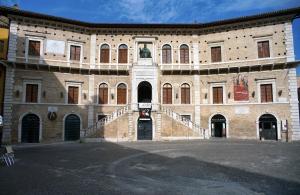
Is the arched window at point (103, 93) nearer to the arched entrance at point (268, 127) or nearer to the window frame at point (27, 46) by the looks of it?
the window frame at point (27, 46)

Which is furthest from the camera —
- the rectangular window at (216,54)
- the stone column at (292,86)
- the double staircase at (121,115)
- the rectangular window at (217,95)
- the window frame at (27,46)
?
the rectangular window at (216,54)

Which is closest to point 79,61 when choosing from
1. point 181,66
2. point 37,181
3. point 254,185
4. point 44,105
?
point 44,105

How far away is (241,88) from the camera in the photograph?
75.4 feet

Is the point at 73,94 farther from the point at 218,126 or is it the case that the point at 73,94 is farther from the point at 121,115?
the point at 218,126

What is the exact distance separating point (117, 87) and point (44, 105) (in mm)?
7491

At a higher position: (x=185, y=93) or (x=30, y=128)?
(x=185, y=93)

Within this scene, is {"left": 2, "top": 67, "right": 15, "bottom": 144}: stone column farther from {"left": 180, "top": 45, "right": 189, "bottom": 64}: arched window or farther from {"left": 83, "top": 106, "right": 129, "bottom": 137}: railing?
{"left": 180, "top": 45, "right": 189, "bottom": 64}: arched window

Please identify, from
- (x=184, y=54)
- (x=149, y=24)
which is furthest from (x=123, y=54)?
(x=184, y=54)

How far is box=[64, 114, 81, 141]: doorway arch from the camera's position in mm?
22891

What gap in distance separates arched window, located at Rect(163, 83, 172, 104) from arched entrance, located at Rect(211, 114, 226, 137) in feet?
16.4

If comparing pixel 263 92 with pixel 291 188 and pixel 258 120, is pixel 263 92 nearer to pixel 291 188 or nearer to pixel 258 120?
pixel 258 120

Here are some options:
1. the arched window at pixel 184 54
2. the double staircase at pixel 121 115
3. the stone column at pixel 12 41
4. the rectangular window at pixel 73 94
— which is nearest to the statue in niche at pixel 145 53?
the arched window at pixel 184 54

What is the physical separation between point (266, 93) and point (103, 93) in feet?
54.6

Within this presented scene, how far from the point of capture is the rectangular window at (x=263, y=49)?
22.6 metres
